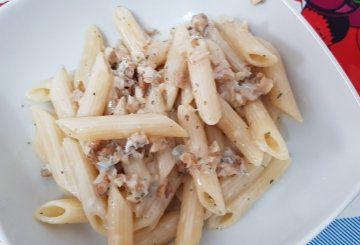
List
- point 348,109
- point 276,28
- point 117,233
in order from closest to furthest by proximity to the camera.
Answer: point 117,233
point 348,109
point 276,28

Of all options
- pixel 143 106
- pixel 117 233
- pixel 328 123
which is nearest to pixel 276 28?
pixel 328 123

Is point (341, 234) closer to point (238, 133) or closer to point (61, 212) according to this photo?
point (238, 133)

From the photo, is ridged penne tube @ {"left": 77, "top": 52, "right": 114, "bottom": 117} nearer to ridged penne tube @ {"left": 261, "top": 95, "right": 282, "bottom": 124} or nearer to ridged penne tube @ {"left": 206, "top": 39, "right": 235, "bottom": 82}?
ridged penne tube @ {"left": 206, "top": 39, "right": 235, "bottom": 82}

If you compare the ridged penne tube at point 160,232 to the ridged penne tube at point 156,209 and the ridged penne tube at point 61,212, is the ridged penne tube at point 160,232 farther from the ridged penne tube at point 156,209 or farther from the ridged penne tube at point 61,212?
the ridged penne tube at point 61,212

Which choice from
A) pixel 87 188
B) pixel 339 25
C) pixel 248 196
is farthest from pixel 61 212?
pixel 339 25

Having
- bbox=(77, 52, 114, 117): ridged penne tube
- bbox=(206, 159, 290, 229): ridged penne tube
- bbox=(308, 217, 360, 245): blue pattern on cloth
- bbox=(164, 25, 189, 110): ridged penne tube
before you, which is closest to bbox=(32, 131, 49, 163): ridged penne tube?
bbox=(77, 52, 114, 117): ridged penne tube

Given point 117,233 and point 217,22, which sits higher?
point 217,22

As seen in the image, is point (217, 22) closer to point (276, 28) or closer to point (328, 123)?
point (276, 28)

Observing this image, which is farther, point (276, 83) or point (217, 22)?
point (217, 22)
